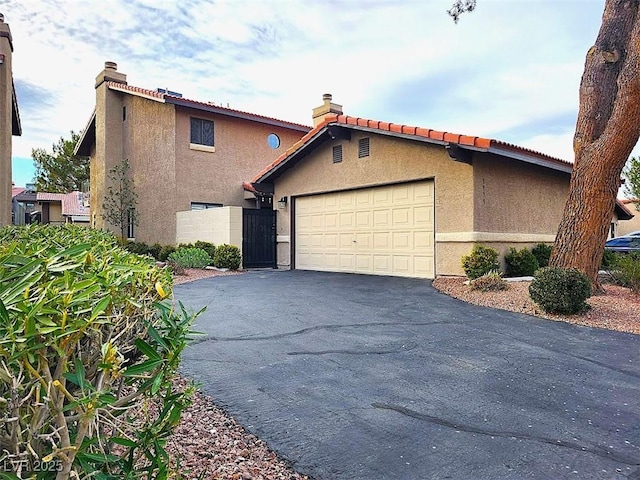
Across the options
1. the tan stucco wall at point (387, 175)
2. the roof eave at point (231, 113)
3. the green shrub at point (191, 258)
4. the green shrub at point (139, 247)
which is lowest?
the green shrub at point (191, 258)

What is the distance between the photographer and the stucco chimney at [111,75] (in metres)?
20.8

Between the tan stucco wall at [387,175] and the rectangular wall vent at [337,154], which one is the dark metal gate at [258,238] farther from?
the rectangular wall vent at [337,154]

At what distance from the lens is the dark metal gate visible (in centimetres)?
1648

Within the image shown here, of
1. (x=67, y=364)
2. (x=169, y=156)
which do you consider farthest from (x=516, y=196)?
(x=67, y=364)

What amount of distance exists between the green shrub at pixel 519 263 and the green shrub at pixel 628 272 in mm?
1815

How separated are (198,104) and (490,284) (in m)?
13.0

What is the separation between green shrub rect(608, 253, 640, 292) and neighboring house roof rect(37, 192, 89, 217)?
103ft

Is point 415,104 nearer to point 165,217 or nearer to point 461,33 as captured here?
point 461,33

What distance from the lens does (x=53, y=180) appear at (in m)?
40.3

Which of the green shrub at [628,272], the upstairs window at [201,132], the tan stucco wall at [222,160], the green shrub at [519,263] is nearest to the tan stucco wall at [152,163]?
the tan stucco wall at [222,160]

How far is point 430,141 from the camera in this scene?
1148 cm

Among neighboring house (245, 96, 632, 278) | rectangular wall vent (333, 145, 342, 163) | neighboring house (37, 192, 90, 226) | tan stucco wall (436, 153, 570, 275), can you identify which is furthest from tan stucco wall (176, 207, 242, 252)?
neighboring house (37, 192, 90, 226)

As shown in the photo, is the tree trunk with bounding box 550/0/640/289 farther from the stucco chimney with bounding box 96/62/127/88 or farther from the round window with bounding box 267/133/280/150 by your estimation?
the stucco chimney with bounding box 96/62/127/88

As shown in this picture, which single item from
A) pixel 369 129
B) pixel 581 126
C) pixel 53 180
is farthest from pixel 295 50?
pixel 53 180
